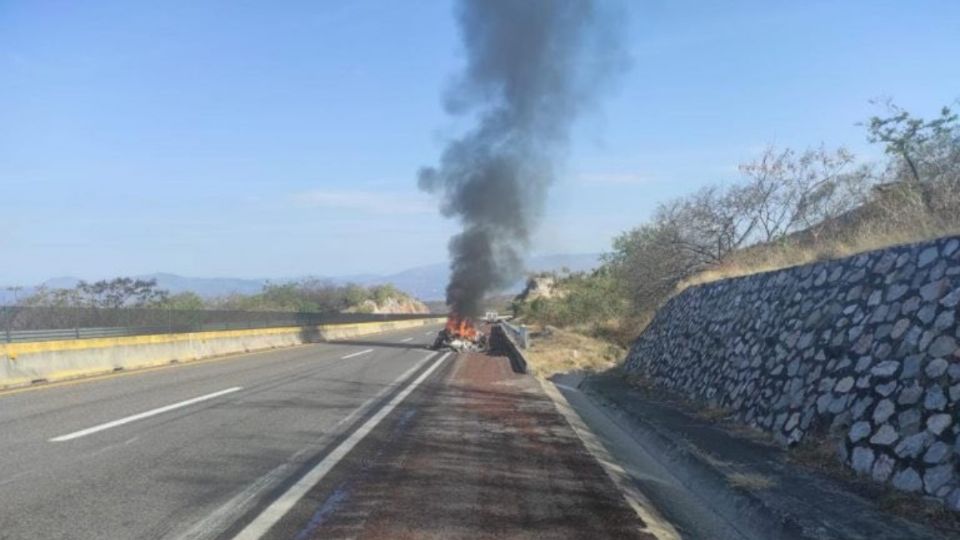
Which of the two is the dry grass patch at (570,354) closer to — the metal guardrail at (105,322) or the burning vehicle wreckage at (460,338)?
the burning vehicle wreckage at (460,338)

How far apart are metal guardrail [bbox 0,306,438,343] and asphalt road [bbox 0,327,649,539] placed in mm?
3020

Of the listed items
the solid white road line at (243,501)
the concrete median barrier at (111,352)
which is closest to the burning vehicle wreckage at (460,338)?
the concrete median barrier at (111,352)

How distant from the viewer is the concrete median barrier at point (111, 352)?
557 inches

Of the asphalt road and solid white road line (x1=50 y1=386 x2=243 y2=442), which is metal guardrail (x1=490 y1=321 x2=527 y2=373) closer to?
the asphalt road

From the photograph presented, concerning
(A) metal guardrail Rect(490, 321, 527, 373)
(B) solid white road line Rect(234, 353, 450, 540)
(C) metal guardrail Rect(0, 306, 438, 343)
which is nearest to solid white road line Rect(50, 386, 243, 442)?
(B) solid white road line Rect(234, 353, 450, 540)

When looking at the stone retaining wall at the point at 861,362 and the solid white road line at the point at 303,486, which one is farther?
the stone retaining wall at the point at 861,362

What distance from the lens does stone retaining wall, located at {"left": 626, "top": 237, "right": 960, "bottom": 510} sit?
5.92 meters

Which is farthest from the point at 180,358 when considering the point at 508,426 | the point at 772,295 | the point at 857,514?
the point at 857,514

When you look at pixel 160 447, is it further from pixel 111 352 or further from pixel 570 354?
pixel 570 354

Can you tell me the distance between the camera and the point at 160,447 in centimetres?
780

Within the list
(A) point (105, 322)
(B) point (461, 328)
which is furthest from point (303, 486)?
(B) point (461, 328)

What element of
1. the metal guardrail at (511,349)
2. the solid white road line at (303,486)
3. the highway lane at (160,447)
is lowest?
the solid white road line at (303,486)

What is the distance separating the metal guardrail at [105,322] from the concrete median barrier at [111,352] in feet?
1.62

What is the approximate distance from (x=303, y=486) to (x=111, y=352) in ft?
42.4
